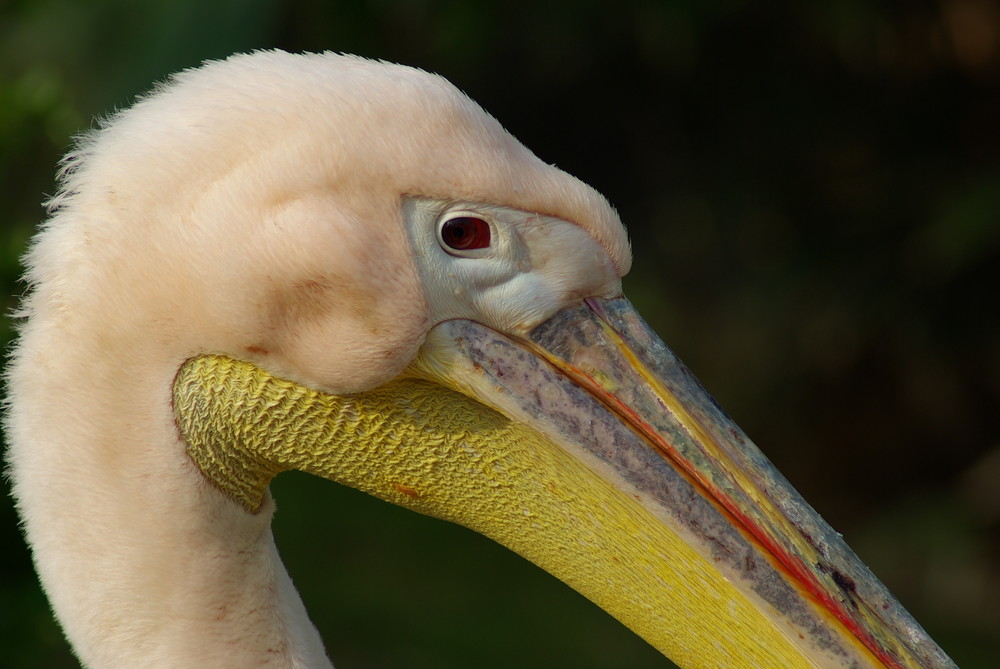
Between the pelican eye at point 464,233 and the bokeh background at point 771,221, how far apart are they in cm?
443

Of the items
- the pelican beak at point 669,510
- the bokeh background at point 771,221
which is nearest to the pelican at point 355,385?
the pelican beak at point 669,510

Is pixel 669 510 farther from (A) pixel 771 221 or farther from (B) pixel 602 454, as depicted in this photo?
(A) pixel 771 221

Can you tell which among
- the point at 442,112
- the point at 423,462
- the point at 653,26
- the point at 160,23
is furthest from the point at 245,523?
the point at 653,26

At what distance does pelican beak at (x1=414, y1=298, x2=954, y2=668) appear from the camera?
169 centimetres

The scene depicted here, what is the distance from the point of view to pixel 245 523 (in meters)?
1.89

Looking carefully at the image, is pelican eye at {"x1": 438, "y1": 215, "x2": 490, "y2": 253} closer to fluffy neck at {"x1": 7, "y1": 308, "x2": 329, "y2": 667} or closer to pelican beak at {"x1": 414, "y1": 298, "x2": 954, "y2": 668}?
pelican beak at {"x1": 414, "y1": 298, "x2": 954, "y2": 668}

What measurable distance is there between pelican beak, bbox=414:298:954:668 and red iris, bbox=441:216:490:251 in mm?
127

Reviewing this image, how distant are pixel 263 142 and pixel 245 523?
646mm

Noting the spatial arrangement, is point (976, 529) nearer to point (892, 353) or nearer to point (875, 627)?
point (892, 353)

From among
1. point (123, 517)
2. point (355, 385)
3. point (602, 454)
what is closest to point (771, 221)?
point (602, 454)

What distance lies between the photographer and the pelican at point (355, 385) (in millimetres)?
1676

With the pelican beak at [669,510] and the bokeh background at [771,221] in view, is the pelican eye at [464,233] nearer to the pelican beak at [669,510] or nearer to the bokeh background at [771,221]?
the pelican beak at [669,510]

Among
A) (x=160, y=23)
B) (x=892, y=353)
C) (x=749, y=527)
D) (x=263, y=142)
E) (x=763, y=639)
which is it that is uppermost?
(x=263, y=142)

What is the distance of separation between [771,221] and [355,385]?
5.74 meters
